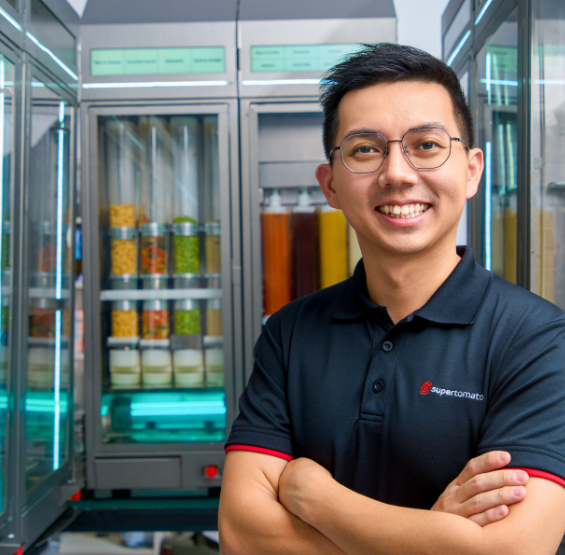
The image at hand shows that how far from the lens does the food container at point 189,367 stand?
6.91 feet

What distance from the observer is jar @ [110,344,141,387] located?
6.82ft

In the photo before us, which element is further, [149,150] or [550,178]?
[149,150]

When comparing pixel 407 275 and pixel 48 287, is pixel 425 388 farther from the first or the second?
pixel 48 287

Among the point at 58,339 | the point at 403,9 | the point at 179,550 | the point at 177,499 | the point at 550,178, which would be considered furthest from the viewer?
the point at 403,9

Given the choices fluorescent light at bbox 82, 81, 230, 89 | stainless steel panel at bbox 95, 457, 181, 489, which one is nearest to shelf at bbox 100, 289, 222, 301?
stainless steel panel at bbox 95, 457, 181, 489

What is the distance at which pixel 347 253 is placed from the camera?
207 centimetres

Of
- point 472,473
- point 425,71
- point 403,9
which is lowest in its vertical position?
point 472,473

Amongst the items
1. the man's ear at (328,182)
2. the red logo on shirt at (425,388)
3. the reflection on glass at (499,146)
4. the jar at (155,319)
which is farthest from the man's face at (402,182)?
the jar at (155,319)

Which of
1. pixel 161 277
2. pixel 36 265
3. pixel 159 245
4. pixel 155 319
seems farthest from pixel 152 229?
pixel 36 265

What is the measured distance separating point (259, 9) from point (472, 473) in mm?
1863

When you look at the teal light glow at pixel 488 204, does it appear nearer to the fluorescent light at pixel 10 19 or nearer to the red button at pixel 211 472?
the red button at pixel 211 472

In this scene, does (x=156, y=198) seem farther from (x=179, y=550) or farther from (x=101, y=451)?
(x=179, y=550)

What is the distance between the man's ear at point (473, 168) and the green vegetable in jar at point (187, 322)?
54.8 inches

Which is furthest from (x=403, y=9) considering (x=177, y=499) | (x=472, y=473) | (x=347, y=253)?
(x=177, y=499)
